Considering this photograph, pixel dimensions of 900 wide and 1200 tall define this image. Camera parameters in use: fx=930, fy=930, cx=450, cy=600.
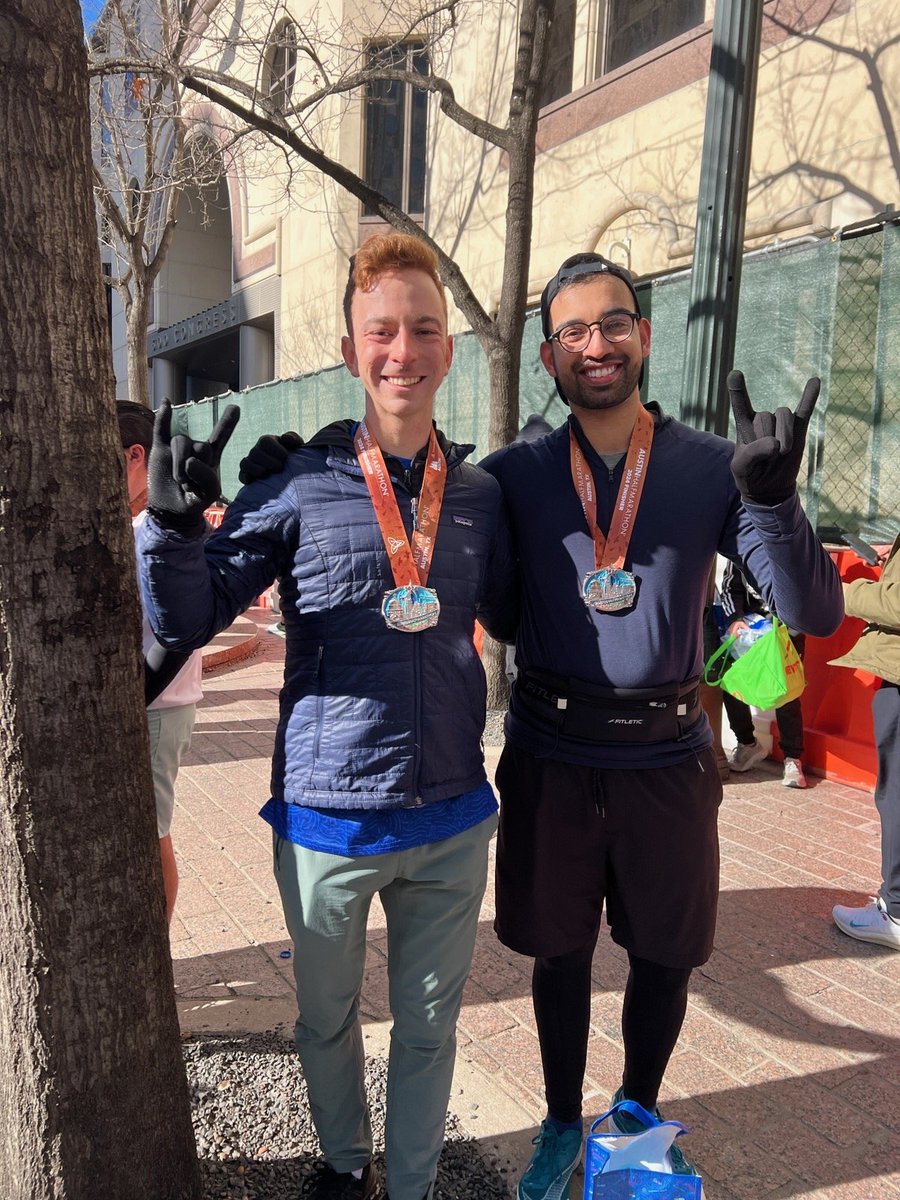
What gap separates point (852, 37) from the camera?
7.94 m

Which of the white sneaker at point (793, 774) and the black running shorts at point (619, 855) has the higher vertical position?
the black running shorts at point (619, 855)

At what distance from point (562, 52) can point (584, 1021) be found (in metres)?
12.1

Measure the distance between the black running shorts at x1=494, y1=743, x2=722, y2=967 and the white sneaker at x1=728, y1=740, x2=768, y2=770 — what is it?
362cm

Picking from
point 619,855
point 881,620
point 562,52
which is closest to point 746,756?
point 881,620

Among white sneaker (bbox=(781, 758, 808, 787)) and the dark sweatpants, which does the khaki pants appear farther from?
white sneaker (bbox=(781, 758, 808, 787))

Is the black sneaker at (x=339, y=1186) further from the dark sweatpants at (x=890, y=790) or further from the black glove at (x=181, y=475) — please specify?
the dark sweatpants at (x=890, y=790)

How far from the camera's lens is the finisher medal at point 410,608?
1919mm

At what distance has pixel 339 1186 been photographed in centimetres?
215

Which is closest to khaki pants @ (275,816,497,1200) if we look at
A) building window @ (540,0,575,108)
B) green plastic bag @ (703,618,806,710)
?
A: green plastic bag @ (703,618,806,710)

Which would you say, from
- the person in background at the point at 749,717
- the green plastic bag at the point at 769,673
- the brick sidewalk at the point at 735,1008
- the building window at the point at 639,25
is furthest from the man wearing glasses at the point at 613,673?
the building window at the point at 639,25

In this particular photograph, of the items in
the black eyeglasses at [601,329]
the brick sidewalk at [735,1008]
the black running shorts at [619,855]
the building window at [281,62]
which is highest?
the building window at [281,62]

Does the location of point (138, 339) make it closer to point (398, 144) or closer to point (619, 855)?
point (398, 144)

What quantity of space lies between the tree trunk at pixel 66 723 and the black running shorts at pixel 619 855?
34.2 inches

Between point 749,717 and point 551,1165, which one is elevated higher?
point 749,717
